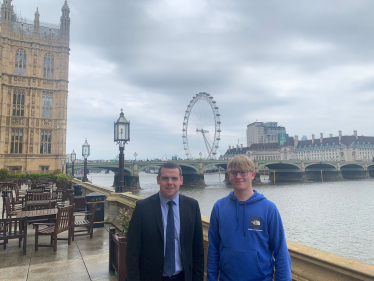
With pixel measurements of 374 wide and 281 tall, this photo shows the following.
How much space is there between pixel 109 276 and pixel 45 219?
3326 mm

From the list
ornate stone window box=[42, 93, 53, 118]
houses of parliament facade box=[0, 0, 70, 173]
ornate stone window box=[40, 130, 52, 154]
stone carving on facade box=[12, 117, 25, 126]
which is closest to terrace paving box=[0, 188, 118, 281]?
houses of parliament facade box=[0, 0, 70, 173]

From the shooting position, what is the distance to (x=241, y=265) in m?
2.47

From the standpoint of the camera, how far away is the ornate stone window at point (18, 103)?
42.2 m

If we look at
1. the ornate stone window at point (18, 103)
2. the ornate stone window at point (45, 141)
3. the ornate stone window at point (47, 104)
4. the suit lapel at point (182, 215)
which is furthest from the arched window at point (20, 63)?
the suit lapel at point (182, 215)

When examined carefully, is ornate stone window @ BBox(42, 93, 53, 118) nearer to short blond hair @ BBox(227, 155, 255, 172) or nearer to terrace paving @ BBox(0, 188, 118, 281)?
terrace paving @ BBox(0, 188, 118, 281)

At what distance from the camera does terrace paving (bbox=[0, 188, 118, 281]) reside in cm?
489

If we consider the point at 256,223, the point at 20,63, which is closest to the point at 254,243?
Result: the point at 256,223

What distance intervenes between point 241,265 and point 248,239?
0.23 metres

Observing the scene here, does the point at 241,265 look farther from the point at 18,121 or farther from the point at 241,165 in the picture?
the point at 18,121

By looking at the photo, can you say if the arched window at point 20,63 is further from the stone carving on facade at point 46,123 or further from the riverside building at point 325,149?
the riverside building at point 325,149

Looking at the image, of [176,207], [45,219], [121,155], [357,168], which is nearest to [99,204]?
[45,219]

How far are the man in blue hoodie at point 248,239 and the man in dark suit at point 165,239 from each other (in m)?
0.28

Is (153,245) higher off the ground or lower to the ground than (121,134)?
lower

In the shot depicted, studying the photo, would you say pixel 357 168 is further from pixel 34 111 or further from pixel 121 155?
pixel 121 155
